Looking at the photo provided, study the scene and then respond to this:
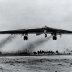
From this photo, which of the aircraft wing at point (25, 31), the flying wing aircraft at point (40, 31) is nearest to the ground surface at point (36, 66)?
the flying wing aircraft at point (40, 31)

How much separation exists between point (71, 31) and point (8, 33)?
16.4 m

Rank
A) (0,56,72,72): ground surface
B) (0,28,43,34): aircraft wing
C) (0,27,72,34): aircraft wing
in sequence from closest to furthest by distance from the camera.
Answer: (0,56,72,72): ground surface
(0,27,72,34): aircraft wing
(0,28,43,34): aircraft wing

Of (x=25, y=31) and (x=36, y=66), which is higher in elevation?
(x=25, y=31)

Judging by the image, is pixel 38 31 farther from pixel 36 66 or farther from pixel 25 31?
pixel 36 66

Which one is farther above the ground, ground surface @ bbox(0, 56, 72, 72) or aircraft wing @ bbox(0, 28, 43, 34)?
aircraft wing @ bbox(0, 28, 43, 34)

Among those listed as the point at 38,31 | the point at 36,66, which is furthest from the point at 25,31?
the point at 36,66

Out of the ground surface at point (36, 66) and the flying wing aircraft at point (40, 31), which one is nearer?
the ground surface at point (36, 66)

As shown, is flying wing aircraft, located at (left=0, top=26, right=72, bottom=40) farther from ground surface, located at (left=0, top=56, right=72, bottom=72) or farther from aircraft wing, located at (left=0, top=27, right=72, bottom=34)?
ground surface, located at (left=0, top=56, right=72, bottom=72)

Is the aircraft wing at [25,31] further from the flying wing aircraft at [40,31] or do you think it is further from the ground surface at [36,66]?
the ground surface at [36,66]

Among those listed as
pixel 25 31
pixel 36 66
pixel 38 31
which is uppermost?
pixel 38 31

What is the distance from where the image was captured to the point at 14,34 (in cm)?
7031

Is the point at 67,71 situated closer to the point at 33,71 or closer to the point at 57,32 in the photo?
the point at 33,71

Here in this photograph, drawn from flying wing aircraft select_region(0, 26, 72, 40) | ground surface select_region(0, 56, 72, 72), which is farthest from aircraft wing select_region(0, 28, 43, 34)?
ground surface select_region(0, 56, 72, 72)

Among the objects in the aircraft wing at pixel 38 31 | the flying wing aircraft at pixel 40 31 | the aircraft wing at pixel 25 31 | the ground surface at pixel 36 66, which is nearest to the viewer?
the ground surface at pixel 36 66
